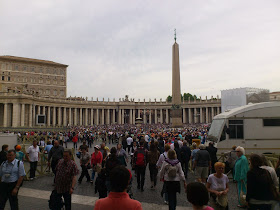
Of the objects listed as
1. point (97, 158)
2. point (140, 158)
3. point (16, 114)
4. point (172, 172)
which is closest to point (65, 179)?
point (172, 172)

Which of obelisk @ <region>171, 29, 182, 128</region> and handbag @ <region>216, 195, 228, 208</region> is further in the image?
obelisk @ <region>171, 29, 182, 128</region>

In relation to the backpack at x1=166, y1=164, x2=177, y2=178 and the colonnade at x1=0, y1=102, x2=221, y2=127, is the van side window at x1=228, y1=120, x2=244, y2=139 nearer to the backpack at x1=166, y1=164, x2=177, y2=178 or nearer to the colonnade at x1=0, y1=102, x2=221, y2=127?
the backpack at x1=166, y1=164, x2=177, y2=178

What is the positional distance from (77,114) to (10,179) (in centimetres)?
7872

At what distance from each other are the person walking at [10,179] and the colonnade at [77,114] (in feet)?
172

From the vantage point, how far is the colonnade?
5497 centimetres

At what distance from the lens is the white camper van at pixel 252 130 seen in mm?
12695

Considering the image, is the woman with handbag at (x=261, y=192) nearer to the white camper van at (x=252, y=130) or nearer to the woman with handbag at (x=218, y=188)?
the woman with handbag at (x=218, y=188)

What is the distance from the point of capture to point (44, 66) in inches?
3346

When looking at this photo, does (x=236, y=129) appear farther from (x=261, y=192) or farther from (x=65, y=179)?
Result: (x=65, y=179)

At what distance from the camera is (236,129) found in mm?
12812

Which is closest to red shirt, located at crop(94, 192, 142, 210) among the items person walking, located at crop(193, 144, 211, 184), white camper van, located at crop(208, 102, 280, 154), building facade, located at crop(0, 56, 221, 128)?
person walking, located at crop(193, 144, 211, 184)

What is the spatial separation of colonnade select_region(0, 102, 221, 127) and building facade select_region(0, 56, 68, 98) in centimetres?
1000

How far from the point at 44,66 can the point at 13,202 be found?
3387 inches

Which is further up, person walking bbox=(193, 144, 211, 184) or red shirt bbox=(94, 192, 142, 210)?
red shirt bbox=(94, 192, 142, 210)
